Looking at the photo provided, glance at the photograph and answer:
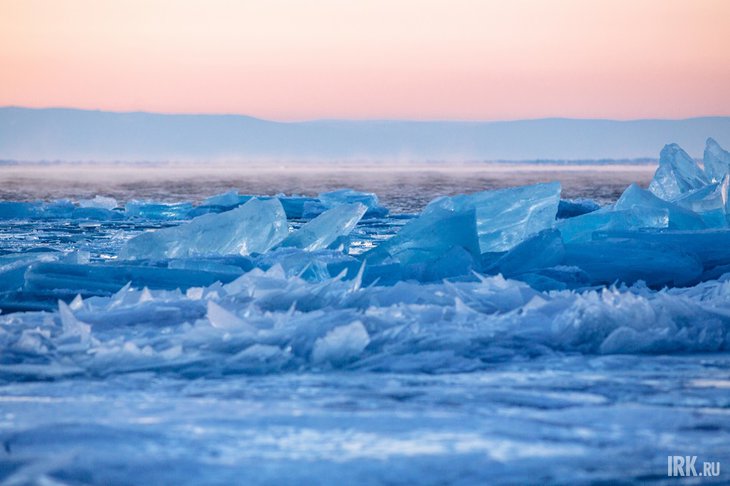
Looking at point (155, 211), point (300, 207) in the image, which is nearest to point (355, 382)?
point (155, 211)

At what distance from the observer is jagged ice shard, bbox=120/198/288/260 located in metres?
6.54

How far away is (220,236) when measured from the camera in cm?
702

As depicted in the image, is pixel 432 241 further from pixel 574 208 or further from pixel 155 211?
pixel 155 211

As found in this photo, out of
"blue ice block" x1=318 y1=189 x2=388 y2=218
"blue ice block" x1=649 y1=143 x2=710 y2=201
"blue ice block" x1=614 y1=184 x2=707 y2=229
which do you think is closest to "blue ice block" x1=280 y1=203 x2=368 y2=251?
"blue ice block" x1=614 y1=184 x2=707 y2=229

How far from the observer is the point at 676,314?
12.8 feet

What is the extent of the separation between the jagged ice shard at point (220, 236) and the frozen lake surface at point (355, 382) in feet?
4.38

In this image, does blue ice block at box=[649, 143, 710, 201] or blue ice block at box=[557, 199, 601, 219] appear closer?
blue ice block at box=[649, 143, 710, 201]

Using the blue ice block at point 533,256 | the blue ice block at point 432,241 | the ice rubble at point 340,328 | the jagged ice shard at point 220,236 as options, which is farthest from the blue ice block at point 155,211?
the ice rubble at point 340,328

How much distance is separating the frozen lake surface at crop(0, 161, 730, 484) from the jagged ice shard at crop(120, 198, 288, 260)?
1.33 meters

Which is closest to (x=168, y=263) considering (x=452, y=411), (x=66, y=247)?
(x=66, y=247)

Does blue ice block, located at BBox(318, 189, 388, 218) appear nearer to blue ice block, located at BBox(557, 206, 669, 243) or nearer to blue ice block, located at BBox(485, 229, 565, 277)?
blue ice block, located at BBox(557, 206, 669, 243)

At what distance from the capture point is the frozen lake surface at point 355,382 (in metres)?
2.29

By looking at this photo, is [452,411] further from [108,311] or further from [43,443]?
[108,311]

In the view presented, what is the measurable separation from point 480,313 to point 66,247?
16.1ft
